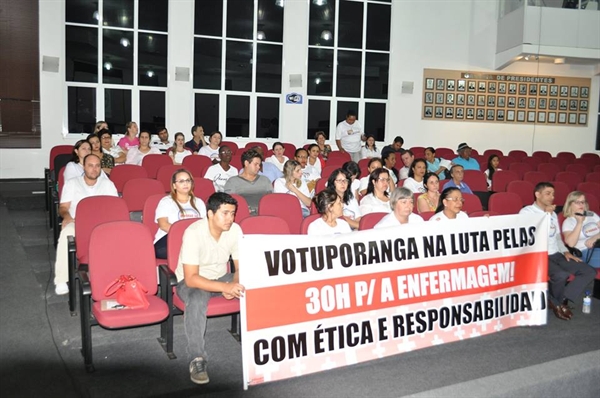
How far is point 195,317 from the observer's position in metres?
3.91

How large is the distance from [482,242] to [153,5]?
11.6 meters

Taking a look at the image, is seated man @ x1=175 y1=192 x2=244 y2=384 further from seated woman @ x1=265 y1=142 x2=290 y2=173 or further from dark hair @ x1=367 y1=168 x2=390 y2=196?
seated woman @ x1=265 y1=142 x2=290 y2=173

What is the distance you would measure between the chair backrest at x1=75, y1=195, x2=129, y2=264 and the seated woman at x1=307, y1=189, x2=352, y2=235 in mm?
1903

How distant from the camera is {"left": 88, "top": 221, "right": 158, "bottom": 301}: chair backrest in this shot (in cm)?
406

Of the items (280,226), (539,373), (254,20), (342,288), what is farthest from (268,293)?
(254,20)

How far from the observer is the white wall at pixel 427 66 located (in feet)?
45.6

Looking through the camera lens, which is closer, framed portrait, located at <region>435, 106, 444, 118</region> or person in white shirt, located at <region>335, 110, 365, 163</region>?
person in white shirt, located at <region>335, 110, 365, 163</region>

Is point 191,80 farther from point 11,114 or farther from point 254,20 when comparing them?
point 11,114

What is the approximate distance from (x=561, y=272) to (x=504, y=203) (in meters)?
1.75

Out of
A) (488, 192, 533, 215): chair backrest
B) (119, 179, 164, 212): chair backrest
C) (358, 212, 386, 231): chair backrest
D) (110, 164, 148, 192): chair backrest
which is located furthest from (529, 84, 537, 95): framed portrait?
(119, 179, 164, 212): chair backrest

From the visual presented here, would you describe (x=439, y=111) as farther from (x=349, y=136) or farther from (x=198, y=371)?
(x=198, y=371)

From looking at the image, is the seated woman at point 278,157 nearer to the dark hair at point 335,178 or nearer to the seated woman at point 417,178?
the seated woman at point 417,178

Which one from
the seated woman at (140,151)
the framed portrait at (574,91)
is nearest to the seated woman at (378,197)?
the seated woman at (140,151)

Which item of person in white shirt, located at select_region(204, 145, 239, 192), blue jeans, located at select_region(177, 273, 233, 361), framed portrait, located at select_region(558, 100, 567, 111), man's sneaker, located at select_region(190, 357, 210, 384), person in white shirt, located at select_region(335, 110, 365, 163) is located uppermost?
framed portrait, located at select_region(558, 100, 567, 111)
